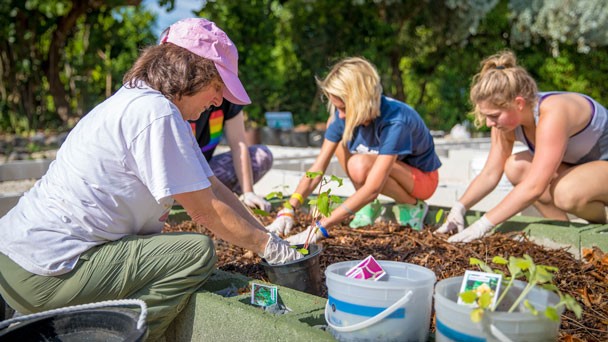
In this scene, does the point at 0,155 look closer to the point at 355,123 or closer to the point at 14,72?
the point at 14,72

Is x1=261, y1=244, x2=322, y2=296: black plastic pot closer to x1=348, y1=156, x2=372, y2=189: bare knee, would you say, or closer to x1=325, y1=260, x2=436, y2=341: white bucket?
x1=325, y1=260, x2=436, y2=341: white bucket

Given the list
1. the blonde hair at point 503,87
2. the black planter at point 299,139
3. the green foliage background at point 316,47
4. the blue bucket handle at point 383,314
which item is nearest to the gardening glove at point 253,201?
the blonde hair at point 503,87

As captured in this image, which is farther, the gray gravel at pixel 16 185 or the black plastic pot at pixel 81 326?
the gray gravel at pixel 16 185

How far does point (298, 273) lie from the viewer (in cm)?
214

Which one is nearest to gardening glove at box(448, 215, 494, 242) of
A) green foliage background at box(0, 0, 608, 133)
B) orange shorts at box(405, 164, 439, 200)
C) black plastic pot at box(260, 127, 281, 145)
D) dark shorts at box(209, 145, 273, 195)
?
orange shorts at box(405, 164, 439, 200)

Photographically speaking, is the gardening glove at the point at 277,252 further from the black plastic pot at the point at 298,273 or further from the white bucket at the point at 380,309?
the white bucket at the point at 380,309

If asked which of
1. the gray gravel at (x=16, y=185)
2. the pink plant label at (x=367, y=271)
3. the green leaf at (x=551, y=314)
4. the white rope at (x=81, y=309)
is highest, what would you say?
the green leaf at (x=551, y=314)

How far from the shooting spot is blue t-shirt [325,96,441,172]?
305cm

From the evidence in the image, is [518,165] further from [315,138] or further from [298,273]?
[315,138]

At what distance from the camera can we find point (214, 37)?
6.41 ft

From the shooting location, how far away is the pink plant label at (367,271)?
1.71 metres

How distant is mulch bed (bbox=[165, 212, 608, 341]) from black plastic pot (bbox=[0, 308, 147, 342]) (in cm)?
86

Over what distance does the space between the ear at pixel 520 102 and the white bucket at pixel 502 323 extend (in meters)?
1.49

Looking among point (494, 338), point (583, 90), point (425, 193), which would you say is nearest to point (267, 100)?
point (583, 90)
